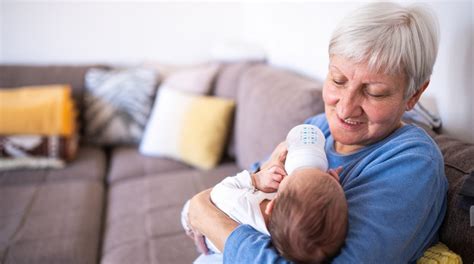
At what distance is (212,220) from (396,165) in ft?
1.51

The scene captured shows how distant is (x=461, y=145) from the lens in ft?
3.60

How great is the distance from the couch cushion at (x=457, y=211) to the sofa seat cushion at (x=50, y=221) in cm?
116

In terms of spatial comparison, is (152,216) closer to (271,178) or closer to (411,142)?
(271,178)

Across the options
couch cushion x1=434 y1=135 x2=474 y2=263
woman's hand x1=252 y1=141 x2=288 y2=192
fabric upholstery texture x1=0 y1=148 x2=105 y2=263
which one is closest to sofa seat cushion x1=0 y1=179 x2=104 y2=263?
fabric upholstery texture x1=0 y1=148 x2=105 y2=263

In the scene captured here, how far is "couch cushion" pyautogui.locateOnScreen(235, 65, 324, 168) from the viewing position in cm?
157

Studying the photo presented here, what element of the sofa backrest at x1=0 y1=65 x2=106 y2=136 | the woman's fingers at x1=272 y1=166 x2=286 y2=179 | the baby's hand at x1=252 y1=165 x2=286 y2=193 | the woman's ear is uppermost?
the woman's ear

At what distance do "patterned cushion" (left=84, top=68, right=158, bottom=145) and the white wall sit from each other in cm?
41

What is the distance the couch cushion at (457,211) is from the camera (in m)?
0.93

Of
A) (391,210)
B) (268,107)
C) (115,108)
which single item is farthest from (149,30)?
(391,210)

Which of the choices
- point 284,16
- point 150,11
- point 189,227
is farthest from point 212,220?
point 150,11

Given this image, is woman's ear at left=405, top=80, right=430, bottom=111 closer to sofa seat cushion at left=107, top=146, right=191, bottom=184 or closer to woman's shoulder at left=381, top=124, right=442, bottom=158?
woman's shoulder at left=381, top=124, right=442, bottom=158

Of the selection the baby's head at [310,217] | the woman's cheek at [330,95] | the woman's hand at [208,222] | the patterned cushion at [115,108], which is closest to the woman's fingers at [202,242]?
the woman's hand at [208,222]

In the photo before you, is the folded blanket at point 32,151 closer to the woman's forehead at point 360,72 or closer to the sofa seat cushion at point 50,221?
the sofa seat cushion at point 50,221

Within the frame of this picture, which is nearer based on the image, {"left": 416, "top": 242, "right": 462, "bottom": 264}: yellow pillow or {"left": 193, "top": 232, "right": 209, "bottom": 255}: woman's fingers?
{"left": 416, "top": 242, "right": 462, "bottom": 264}: yellow pillow
